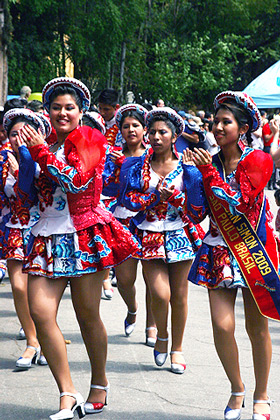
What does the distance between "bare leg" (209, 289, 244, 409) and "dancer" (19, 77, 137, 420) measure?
61 cm

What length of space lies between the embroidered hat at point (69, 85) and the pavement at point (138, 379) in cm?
188

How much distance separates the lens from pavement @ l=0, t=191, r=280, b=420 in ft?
15.9

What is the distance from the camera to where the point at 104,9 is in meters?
21.9

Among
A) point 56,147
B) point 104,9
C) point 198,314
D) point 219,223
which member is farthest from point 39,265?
point 104,9

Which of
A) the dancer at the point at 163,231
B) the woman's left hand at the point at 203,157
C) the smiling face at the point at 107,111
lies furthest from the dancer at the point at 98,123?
the woman's left hand at the point at 203,157

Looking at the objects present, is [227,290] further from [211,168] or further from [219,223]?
[211,168]

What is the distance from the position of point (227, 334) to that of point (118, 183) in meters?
2.04

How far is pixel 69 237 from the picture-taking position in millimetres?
4516

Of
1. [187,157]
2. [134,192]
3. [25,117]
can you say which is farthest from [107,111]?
[187,157]

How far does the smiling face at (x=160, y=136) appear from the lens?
5.86 m

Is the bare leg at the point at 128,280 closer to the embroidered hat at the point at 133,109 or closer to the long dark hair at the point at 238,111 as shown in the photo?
the embroidered hat at the point at 133,109

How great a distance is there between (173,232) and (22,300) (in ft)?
4.14

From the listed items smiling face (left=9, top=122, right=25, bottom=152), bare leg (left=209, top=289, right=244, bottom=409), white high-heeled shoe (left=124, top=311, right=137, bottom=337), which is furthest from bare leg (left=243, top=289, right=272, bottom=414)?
white high-heeled shoe (left=124, top=311, right=137, bottom=337)

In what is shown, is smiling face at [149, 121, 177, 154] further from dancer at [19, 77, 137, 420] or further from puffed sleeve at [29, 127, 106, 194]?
puffed sleeve at [29, 127, 106, 194]
